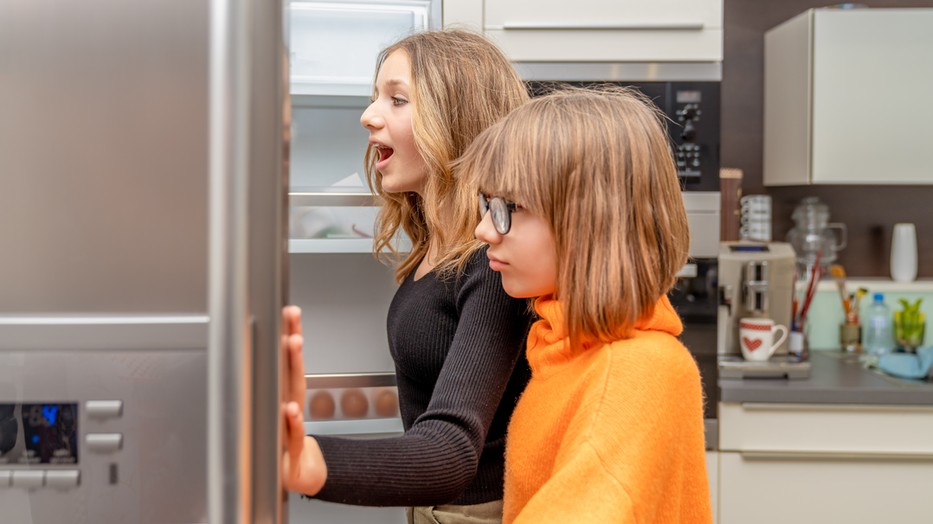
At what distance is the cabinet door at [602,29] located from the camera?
189 cm

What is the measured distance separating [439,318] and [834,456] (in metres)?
1.34

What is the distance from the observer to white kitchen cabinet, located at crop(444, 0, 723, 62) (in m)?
1.89

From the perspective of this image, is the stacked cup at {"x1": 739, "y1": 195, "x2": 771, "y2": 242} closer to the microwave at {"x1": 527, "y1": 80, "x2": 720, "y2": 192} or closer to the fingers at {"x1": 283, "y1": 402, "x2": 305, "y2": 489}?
the microwave at {"x1": 527, "y1": 80, "x2": 720, "y2": 192}

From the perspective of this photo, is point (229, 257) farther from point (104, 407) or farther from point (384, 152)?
point (384, 152)

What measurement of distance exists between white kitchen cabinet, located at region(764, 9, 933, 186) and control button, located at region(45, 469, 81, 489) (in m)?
2.14

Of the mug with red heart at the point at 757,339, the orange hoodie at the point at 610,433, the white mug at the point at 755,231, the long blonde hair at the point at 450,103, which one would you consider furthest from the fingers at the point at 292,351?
the white mug at the point at 755,231

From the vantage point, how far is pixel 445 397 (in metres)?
0.80

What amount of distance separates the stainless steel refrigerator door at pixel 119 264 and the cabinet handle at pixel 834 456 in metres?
1.67

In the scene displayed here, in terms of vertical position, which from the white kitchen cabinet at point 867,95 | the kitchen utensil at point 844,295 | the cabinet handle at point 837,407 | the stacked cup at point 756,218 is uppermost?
the white kitchen cabinet at point 867,95

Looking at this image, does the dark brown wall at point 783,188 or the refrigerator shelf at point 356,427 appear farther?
the dark brown wall at point 783,188

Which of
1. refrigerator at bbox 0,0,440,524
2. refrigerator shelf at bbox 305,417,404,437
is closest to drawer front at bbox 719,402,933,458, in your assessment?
refrigerator shelf at bbox 305,417,404,437

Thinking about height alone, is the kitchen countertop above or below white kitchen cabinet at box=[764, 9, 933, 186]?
below

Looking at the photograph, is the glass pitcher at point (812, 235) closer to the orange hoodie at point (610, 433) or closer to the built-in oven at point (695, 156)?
the built-in oven at point (695, 156)

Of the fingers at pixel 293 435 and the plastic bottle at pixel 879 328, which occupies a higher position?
the fingers at pixel 293 435
